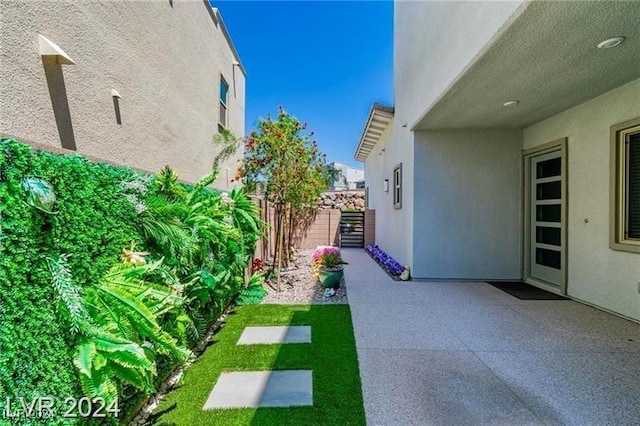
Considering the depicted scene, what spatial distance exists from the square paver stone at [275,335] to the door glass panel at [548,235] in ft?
16.9

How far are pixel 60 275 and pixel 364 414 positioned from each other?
238cm

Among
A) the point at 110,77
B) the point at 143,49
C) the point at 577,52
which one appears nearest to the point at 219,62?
the point at 143,49

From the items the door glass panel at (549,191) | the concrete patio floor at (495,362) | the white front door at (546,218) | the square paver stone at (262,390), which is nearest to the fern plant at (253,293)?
the concrete patio floor at (495,362)

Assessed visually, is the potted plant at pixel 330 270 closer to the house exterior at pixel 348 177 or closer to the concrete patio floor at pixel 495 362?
the concrete patio floor at pixel 495 362

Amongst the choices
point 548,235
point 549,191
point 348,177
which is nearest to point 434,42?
point 549,191

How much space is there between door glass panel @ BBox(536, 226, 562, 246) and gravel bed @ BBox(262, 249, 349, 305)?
4233mm

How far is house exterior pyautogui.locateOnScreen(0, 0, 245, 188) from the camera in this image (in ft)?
10.1

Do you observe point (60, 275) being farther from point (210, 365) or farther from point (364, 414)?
point (364, 414)

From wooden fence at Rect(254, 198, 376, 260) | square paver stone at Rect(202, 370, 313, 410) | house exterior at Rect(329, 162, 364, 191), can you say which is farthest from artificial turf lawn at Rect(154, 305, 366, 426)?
house exterior at Rect(329, 162, 364, 191)

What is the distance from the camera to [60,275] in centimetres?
174

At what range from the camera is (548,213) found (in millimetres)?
6250

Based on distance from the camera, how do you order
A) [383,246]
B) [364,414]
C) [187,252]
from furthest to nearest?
[383,246] < [187,252] < [364,414]

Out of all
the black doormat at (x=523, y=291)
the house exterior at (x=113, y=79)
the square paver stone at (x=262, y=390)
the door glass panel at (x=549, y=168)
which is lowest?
the square paver stone at (x=262, y=390)

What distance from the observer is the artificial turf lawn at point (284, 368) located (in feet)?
8.20
